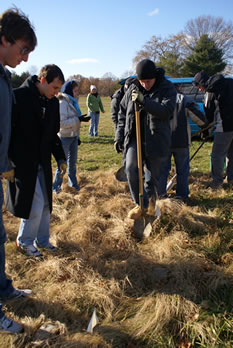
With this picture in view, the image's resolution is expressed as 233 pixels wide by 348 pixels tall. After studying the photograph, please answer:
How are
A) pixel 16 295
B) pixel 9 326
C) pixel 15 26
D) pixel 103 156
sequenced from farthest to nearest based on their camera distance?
pixel 103 156, pixel 16 295, pixel 9 326, pixel 15 26

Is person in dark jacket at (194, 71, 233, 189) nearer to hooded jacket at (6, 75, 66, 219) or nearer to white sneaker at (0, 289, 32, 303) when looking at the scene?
hooded jacket at (6, 75, 66, 219)

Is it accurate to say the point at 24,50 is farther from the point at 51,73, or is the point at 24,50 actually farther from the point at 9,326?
the point at 9,326

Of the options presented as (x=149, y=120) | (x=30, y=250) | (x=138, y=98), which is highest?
(x=138, y=98)

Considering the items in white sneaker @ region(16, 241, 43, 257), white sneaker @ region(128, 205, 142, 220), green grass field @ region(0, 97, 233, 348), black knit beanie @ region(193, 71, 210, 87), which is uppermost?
black knit beanie @ region(193, 71, 210, 87)

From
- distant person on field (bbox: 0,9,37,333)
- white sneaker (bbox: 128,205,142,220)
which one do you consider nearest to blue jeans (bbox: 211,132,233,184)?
white sneaker (bbox: 128,205,142,220)

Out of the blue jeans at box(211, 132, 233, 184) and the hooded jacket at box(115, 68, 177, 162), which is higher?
the hooded jacket at box(115, 68, 177, 162)

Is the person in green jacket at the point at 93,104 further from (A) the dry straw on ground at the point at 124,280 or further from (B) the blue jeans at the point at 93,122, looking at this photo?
(A) the dry straw on ground at the point at 124,280

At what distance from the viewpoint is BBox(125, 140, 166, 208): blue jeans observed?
343 cm

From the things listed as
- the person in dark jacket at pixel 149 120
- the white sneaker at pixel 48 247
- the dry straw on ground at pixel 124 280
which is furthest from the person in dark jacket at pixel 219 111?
the white sneaker at pixel 48 247

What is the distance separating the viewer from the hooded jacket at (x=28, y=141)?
8.30ft

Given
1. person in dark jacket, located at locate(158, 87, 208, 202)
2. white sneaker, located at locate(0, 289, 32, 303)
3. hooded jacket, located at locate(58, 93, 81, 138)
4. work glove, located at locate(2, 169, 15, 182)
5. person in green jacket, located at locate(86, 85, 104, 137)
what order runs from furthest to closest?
person in green jacket, located at locate(86, 85, 104, 137)
hooded jacket, located at locate(58, 93, 81, 138)
person in dark jacket, located at locate(158, 87, 208, 202)
work glove, located at locate(2, 169, 15, 182)
white sneaker, located at locate(0, 289, 32, 303)

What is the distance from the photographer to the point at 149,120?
3.32m

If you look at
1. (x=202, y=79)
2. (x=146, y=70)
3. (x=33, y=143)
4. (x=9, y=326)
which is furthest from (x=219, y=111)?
(x=9, y=326)

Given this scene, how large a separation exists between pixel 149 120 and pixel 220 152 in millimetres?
2126
